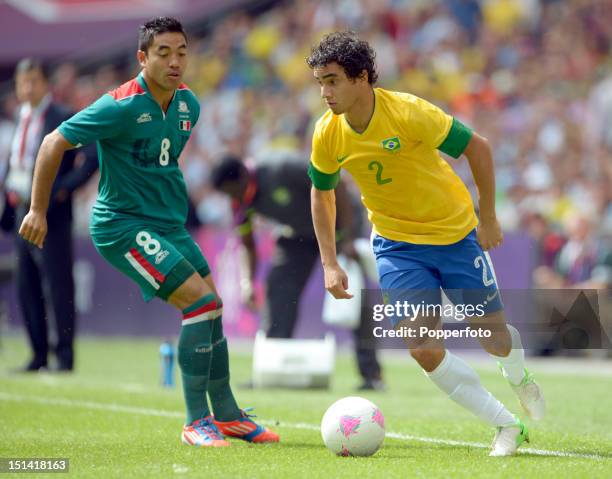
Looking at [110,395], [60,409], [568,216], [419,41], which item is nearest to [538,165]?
[568,216]

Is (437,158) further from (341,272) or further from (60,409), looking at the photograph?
(60,409)

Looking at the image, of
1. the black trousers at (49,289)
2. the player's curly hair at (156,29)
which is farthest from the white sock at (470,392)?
the black trousers at (49,289)

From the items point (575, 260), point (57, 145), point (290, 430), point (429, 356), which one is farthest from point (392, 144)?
point (575, 260)

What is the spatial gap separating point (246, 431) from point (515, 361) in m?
1.71

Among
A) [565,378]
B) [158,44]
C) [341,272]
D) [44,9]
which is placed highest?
[44,9]

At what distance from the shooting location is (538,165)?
55.8ft

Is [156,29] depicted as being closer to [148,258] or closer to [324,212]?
[148,258]

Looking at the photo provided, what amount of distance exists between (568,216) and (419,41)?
5.11 metres

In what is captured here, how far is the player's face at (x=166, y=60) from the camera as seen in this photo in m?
6.79

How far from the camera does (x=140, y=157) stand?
6.89m

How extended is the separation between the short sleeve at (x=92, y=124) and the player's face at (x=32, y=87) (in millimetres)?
4928

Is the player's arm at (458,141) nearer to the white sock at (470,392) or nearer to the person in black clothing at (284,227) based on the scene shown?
the white sock at (470,392)

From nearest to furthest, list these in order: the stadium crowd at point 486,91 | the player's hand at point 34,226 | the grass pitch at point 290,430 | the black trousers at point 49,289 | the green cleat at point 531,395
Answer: the grass pitch at point 290,430
the player's hand at point 34,226
the green cleat at point 531,395
the black trousers at point 49,289
the stadium crowd at point 486,91

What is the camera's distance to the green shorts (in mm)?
6766
